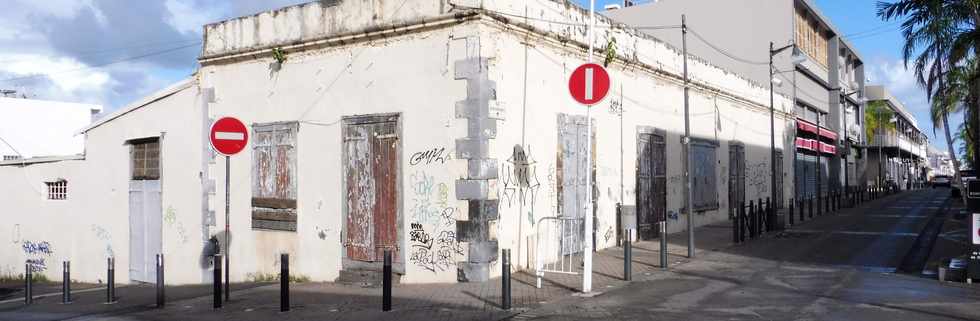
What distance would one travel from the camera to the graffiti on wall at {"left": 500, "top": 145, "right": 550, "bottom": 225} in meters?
11.6

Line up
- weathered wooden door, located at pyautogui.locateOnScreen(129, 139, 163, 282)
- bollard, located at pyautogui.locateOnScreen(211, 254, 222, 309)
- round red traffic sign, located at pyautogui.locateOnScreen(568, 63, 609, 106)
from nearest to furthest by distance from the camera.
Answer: bollard, located at pyautogui.locateOnScreen(211, 254, 222, 309), round red traffic sign, located at pyautogui.locateOnScreen(568, 63, 609, 106), weathered wooden door, located at pyautogui.locateOnScreen(129, 139, 163, 282)

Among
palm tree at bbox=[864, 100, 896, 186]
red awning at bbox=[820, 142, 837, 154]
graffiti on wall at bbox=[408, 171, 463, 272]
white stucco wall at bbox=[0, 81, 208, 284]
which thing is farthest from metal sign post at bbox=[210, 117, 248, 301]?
palm tree at bbox=[864, 100, 896, 186]

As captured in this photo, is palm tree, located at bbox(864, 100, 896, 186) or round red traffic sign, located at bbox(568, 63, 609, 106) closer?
round red traffic sign, located at bbox(568, 63, 609, 106)

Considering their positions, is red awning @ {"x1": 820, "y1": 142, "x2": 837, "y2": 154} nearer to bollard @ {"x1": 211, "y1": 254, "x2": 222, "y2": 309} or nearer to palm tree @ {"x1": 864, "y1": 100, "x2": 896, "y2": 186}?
palm tree @ {"x1": 864, "y1": 100, "x2": 896, "y2": 186}

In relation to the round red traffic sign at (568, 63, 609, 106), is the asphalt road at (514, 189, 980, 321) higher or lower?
lower

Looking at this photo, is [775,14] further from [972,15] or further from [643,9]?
[972,15]

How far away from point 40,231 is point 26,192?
1.12 meters

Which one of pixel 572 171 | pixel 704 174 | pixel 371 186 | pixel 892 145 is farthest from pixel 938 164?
pixel 371 186

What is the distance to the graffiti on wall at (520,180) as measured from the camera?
456 inches

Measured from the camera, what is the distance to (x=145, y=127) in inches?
632

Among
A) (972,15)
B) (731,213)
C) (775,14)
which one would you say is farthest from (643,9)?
(972,15)

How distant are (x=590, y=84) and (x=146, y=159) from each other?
434 inches

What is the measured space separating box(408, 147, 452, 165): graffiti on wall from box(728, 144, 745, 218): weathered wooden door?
13.7 meters

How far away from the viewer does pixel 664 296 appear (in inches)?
372
